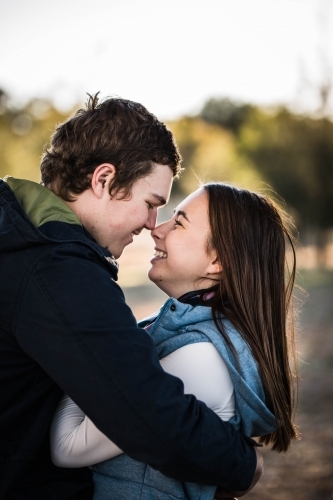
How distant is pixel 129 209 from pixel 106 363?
1.01m

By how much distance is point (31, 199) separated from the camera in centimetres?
216

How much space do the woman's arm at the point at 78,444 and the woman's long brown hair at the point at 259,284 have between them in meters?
0.72

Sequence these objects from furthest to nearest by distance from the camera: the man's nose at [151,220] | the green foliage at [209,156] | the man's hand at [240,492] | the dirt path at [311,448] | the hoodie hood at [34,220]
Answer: the green foliage at [209,156] → the dirt path at [311,448] → the man's nose at [151,220] → the man's hand at [240,492] → the hoodie hood at [34,220]

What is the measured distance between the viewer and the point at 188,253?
9.28 ft

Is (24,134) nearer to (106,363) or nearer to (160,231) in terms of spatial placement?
(160,231)

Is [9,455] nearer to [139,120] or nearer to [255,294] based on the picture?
[255,294]

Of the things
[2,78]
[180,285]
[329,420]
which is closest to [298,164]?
[2,78]

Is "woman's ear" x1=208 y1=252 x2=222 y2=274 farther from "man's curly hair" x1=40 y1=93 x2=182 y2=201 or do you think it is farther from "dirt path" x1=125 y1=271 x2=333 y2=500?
"dirt path" x1=125 y1=271 x2=333 y2=500

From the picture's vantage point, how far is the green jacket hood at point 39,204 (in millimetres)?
2091

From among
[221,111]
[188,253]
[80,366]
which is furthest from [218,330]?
[221,111]

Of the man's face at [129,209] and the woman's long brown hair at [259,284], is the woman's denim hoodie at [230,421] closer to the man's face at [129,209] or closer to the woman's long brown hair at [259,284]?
the woman's long brown hair at [259,284]

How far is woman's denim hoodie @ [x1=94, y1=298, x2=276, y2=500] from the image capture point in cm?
228

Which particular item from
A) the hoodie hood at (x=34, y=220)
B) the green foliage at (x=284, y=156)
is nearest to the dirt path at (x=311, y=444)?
the hoodie hood at (x=34, y=220)

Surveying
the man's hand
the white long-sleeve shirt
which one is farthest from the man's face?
the man's hand
